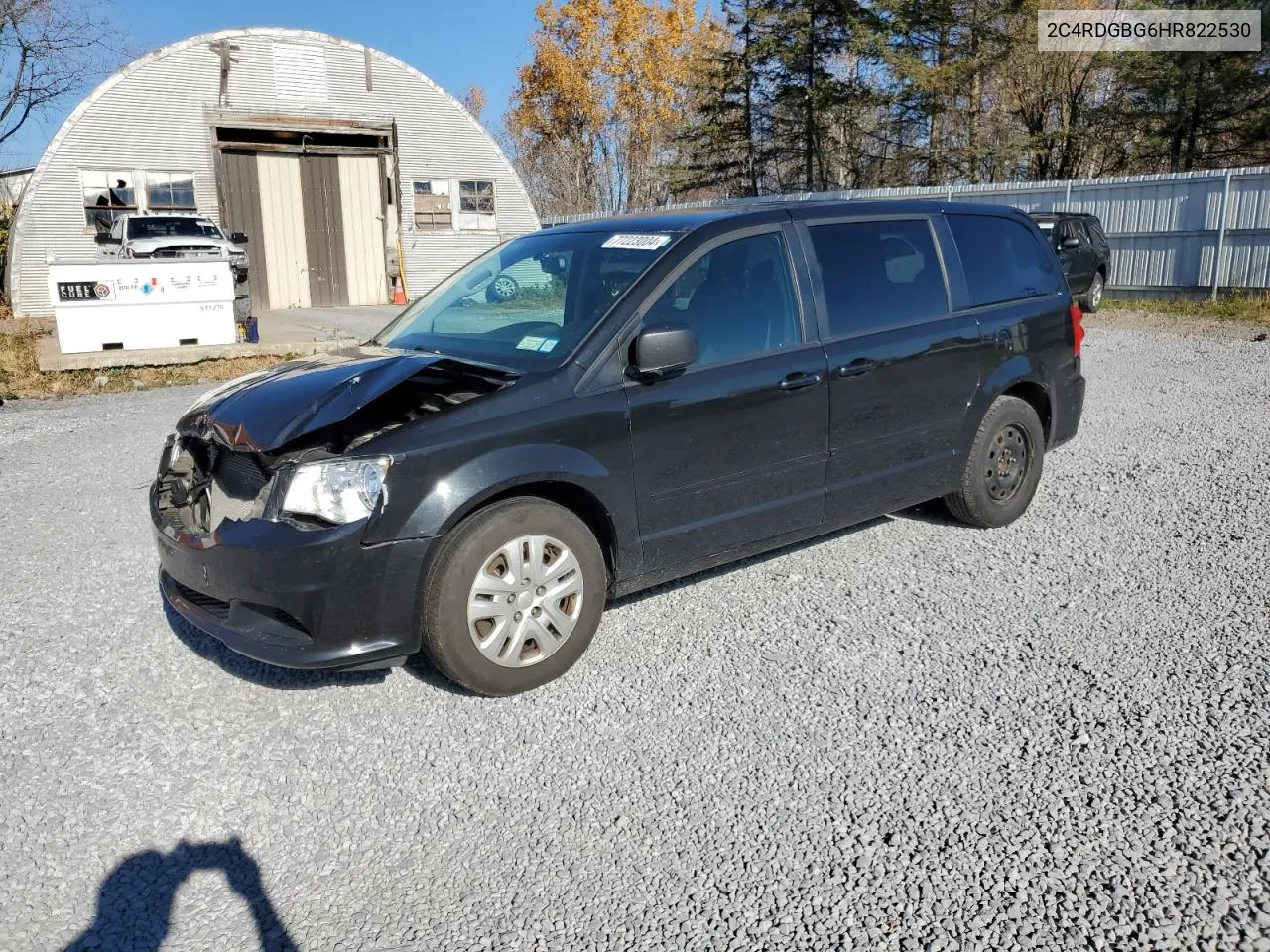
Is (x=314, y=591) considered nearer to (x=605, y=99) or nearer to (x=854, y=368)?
(x=854, y=368)

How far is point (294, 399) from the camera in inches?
147

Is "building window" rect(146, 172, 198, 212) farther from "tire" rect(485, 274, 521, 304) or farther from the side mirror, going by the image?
the side mirror

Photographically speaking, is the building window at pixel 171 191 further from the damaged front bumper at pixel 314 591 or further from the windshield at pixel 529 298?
the damaged front bumper at pixel 314 591

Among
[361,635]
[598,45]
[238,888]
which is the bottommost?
[238,888]

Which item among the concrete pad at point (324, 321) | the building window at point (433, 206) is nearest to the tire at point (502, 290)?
the concrete pad at point (324, 321)

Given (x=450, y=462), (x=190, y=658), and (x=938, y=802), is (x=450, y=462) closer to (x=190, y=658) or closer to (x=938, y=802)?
(x=190, y=658)

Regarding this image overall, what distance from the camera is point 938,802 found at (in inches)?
116

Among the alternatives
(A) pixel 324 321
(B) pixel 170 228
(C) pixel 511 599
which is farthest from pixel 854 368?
(B) pixel 170 228

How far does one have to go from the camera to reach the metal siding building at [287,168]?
18.2m

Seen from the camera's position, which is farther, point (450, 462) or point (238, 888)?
point (450, 462)

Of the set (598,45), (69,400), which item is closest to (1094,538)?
(69,400)

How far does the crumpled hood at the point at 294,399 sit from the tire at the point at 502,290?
2.00ft

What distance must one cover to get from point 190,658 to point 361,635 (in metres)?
1.23

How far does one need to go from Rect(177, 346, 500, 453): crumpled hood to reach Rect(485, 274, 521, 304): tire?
610 mm
